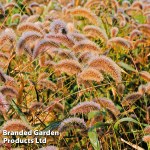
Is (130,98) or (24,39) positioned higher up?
(24,39)

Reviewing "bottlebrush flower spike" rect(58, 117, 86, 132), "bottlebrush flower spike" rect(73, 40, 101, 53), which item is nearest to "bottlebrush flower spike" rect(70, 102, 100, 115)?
"bottlebrush flower spike" rect(58, 117, 86, 132)

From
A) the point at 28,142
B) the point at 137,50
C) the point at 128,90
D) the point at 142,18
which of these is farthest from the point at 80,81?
the point at 142,18

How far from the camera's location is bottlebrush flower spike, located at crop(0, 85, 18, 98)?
2354mm

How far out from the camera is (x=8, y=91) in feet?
7.79

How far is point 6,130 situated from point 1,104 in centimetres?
12

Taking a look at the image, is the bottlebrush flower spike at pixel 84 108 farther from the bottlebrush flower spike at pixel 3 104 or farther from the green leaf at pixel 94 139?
the bottlebrush flower spike at pixel 3 104

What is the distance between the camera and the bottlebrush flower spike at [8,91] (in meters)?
2.35

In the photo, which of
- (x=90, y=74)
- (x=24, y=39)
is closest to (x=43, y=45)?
(x=24, y=39)

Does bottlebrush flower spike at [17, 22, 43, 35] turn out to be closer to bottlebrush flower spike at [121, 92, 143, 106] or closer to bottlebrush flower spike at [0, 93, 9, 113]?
bottlebrush flower spike at [121, 92, 143, 106]

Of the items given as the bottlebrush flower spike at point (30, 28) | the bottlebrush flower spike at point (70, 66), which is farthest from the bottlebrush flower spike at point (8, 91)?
the bottlebrush flower spike at point (30, 28)

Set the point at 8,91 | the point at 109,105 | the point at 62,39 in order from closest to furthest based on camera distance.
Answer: the point at 8,91 < the point at 109,105 < the point at 62,39

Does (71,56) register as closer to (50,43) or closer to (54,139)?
(50,43)

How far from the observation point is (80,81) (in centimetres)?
252

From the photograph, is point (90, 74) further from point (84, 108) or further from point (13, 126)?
point (13, 126)
